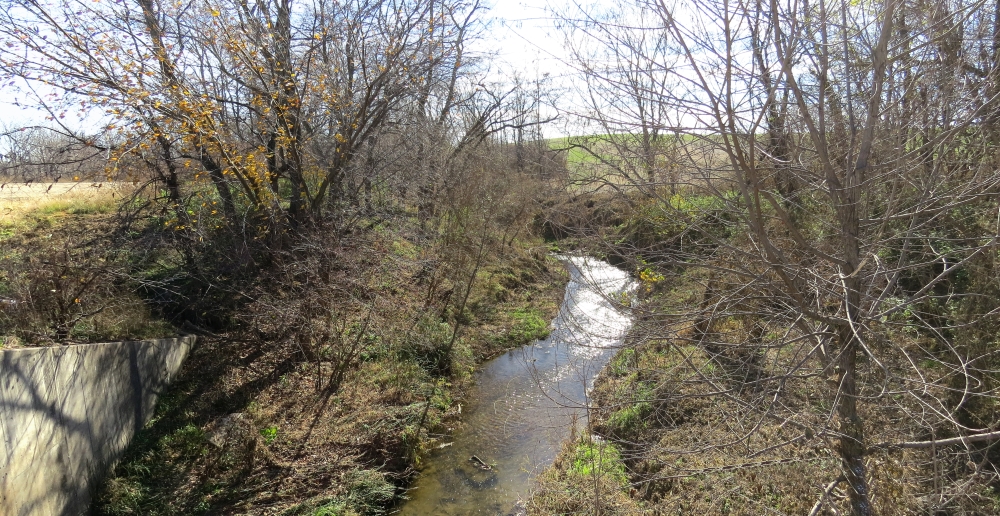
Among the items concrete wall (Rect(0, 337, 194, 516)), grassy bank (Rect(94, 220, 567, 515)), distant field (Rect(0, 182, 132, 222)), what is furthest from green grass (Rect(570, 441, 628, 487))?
distant field (Rect(0, 182, 132, 222))

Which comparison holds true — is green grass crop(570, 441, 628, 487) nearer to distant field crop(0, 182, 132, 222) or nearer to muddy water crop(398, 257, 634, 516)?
muddy water crop(398, 257, 634, 516)

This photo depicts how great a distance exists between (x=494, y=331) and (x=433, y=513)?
6.73 metres

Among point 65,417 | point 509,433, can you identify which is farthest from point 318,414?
point 65,417

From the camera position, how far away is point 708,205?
4.57 metres

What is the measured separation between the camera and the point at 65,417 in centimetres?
614

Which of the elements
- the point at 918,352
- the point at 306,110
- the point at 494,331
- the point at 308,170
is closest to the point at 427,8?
the point at 306,110

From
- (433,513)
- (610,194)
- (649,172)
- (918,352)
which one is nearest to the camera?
(649,172)

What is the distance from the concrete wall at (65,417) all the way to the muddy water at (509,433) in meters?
3.53

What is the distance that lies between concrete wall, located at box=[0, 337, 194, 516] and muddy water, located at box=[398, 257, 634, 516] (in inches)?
139

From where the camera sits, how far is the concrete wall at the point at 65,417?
211 inches

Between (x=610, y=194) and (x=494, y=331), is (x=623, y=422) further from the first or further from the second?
(x=494, y=331)

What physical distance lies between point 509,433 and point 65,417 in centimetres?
550

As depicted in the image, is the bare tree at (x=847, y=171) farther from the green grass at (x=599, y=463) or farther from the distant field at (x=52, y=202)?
the distant field at (x=52, y=202)

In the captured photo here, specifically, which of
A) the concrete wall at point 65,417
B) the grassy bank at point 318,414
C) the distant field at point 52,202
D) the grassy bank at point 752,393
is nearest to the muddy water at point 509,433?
the grassy bank at point 318,414
